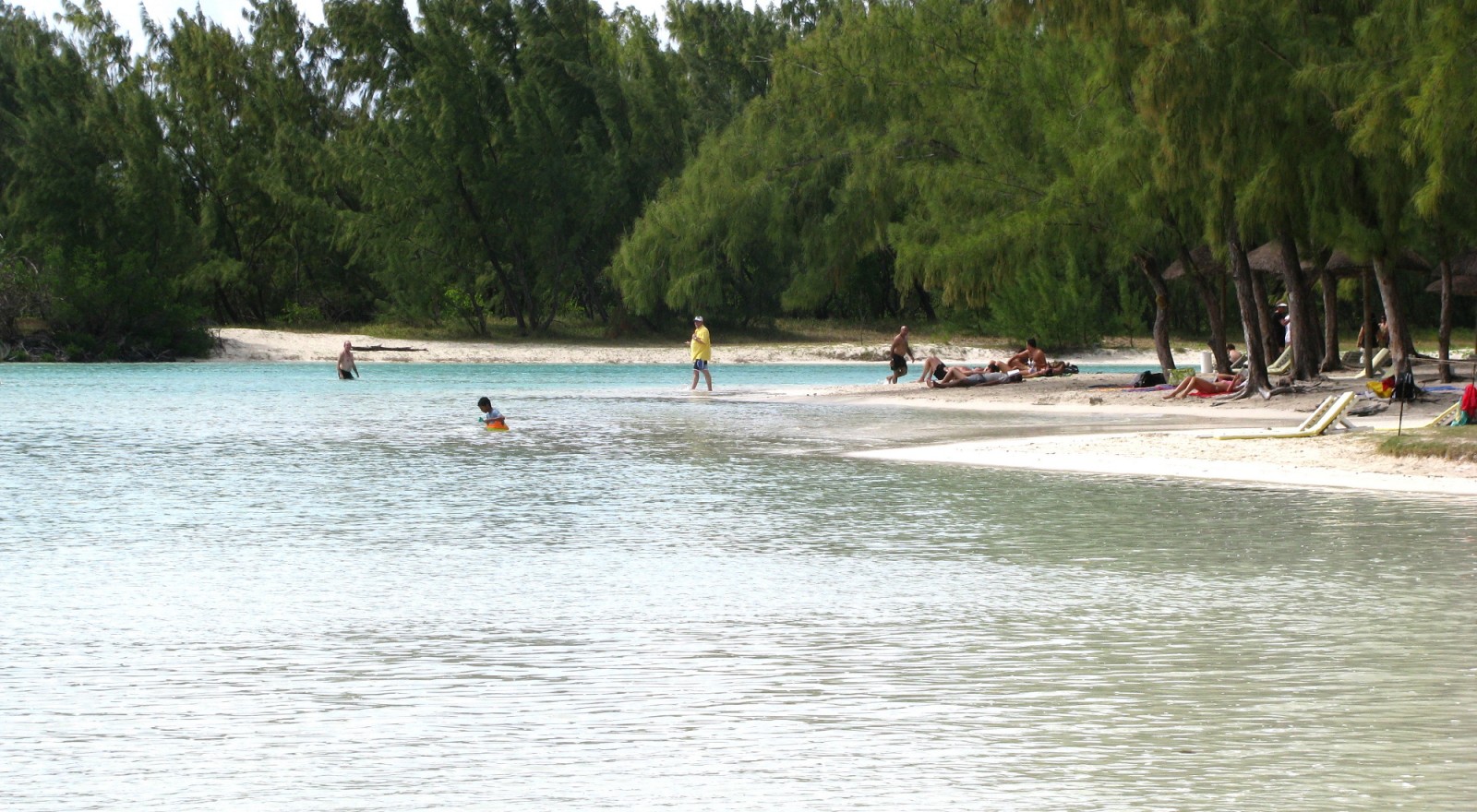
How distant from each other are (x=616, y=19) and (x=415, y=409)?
50.6 metres

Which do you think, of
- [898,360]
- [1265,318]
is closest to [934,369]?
[898,360]

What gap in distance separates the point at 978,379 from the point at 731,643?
93.0 ft

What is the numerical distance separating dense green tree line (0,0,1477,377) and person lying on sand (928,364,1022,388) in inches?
72.9

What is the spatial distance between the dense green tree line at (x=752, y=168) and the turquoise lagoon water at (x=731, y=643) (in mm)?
9843

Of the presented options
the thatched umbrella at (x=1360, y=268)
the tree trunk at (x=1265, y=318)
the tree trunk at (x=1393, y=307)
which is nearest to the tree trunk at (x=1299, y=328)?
the tree trunk at (x=1265, y=318)

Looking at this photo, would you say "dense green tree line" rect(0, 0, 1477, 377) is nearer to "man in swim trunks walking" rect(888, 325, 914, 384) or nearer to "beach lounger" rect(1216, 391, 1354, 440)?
"man in swim trunks walking" rect(888, 325, 914, 384)

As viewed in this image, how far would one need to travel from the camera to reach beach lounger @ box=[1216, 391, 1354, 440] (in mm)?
20625

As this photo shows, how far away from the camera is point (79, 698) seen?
24.8 ft

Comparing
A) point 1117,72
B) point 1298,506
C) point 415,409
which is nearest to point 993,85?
point 1117,72

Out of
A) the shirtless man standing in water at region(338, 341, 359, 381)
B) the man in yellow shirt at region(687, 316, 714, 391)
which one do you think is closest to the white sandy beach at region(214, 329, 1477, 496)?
the man in yellow shirt at region(687, 316, 714, 391)

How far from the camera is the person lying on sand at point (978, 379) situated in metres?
36.7

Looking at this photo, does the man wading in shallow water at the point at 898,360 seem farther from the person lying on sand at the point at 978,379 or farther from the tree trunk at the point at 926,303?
the tree trunk at the point at 926,303

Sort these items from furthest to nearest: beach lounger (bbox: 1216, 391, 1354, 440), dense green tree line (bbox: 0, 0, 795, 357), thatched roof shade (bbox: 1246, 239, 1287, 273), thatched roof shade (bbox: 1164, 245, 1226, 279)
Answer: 1. dense green tree line (bbox: 0, 0, 795, 357)
2. thatched roof shade (bbox: 1164, 245, 1226, 279)
3. thatched roof shade (bbox: 1246, 239, 1287, 273)
4. beach lounger (bbox: 1216, 391, 1354, 440)

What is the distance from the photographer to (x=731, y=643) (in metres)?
8.88
